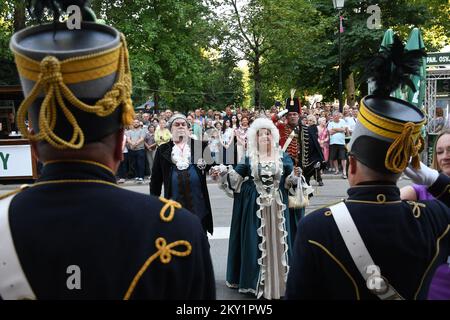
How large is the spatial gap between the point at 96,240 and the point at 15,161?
42.5 ft

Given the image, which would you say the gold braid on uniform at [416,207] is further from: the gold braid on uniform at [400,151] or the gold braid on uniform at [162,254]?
the gold braid on uniform at [162,254]

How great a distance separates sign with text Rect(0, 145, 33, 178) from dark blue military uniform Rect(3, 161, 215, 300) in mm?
12632

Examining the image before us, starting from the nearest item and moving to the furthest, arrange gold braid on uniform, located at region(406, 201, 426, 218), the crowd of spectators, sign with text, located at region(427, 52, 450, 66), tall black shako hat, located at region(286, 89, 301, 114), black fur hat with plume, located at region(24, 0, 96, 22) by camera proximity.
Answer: black fur hat with plume, located at region(24, 0, 96, 22) → gold braid on uniform, located at region(406, 201, 426, 218) → tall black shako hat, located at region(286, 89, 301, 114) → the crowd of spectators → sign with text, located at region(427, 52, 450, 66)

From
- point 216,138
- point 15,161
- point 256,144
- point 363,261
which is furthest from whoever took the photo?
point 216,138

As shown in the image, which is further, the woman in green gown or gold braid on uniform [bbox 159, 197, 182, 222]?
the woman in green gown

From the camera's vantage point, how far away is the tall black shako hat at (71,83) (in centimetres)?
157

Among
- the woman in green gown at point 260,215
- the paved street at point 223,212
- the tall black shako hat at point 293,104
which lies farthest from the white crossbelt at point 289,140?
the paved street at point 223,212

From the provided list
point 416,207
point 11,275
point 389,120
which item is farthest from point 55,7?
point 416,207

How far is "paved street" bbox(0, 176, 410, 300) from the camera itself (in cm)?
612

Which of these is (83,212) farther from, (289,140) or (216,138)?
(216,138)

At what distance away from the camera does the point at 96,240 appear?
1.57 m

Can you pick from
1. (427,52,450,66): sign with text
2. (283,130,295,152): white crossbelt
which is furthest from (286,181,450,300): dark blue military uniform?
(427,52,450,66): sign with text

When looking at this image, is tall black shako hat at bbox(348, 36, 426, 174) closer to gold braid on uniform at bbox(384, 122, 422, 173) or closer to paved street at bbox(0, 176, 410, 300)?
gold braid on uniform at bbox(384, 122, 422, 173)

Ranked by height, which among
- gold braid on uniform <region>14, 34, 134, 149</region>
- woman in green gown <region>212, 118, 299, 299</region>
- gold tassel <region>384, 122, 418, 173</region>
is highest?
gold braid on uniform <region>14, 34, 134, 149</region>
